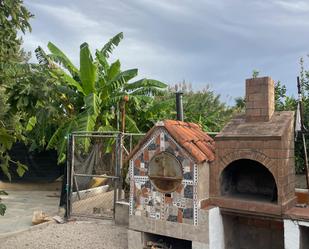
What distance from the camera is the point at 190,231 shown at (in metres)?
5.89

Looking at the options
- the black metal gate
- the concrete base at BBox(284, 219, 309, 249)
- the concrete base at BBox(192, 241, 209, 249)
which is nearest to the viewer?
the concrete base at BBox(284, 219, 309, 249)

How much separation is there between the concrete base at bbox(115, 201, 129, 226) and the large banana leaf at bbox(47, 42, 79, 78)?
7.19m

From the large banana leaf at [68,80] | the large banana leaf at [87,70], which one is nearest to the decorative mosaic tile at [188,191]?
the large banana leaf at [87,70]

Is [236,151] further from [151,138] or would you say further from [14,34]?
[14,34]

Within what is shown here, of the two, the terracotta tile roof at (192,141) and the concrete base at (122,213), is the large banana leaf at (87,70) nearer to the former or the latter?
the concrete base at (122,213)

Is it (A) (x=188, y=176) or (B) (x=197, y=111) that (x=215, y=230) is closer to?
(A) (x=188, y=176)

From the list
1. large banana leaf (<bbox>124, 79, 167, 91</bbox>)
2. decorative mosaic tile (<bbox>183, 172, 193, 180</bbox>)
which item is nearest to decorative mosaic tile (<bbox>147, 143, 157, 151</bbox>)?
decorative mosaic tile (<bbox>183, 172, 193, 180</bbox>)

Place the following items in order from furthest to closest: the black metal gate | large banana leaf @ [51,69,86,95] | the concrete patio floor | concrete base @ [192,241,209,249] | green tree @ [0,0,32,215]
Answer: large banana leaf @ [51,69,86,95], the concrete patio floor, the black metal gate, concrete base @ [192,241,209,249], green tree @ [0,0,32,215]

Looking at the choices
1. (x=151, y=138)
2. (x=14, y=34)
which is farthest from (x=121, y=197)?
(x=14, y=34)

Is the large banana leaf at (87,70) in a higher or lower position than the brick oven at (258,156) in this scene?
higher

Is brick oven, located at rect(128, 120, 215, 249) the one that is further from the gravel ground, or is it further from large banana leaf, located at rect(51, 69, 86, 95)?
large banana leaf, located at rect(51, 69, 86, 95)

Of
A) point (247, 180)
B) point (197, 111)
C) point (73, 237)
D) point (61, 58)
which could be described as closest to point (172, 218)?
point (247, 180)

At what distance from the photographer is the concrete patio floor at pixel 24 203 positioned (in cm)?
878

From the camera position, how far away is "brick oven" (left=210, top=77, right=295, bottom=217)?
215 inches
